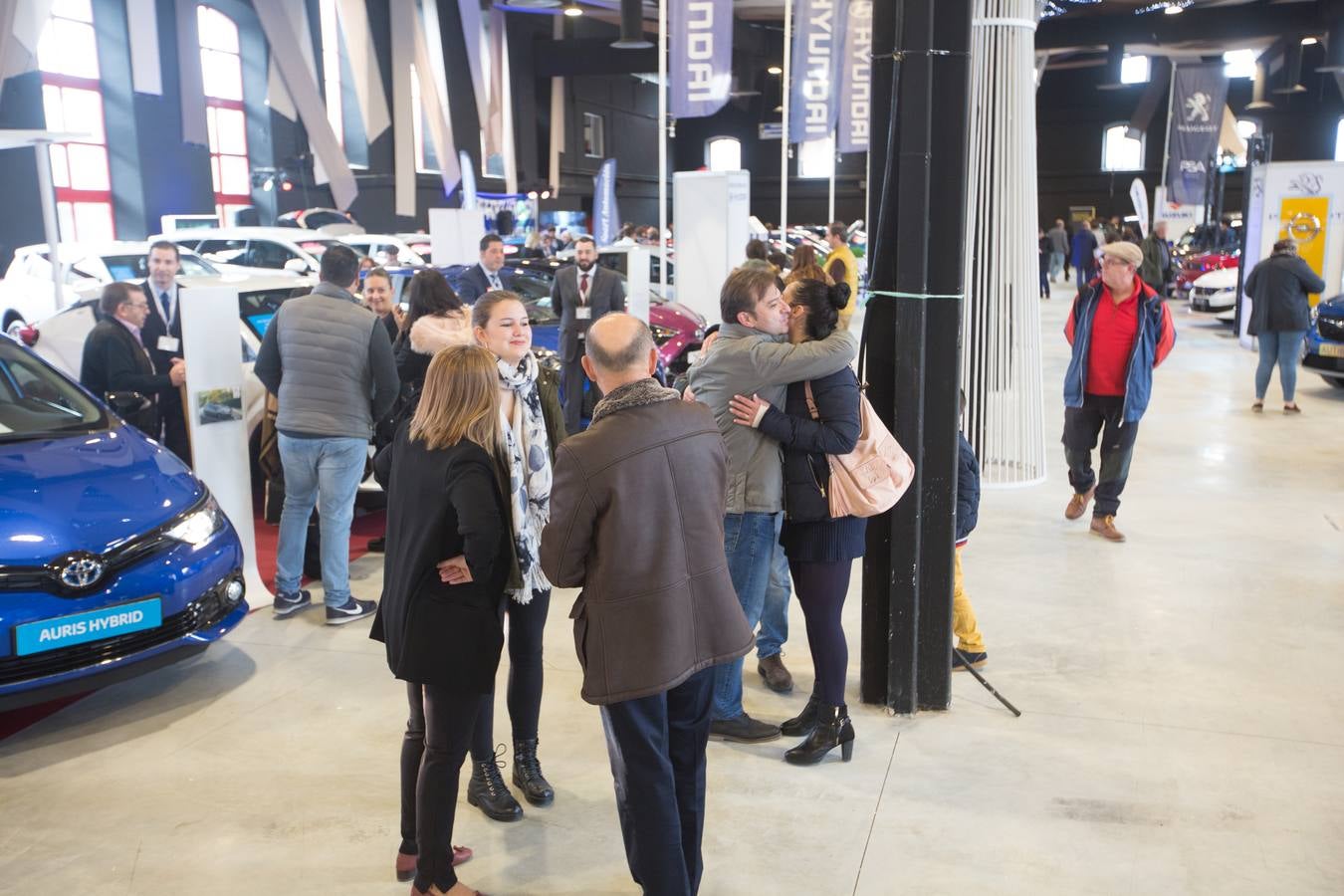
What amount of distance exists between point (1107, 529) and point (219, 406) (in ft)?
16.1

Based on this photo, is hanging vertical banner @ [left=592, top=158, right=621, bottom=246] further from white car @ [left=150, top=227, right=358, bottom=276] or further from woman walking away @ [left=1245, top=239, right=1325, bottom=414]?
woman walking away @ [left=1245, top=239, right=1325, bottom=414]

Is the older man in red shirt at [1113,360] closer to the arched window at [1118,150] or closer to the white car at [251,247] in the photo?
the white car at [251,247]

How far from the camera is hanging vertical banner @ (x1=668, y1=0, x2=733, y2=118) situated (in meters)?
11.9

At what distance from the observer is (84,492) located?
4.24 meters

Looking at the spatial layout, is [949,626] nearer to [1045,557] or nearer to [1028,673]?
[1028,673]

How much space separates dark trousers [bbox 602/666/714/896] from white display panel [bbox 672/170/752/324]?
10.1 metres

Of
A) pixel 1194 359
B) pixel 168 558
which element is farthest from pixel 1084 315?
→ pixel 1194 359

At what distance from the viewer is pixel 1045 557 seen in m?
6.36

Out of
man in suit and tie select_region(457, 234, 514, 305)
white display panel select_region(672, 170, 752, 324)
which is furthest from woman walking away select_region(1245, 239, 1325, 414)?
man in suit and tie select_region(457, 234, 514, 305)

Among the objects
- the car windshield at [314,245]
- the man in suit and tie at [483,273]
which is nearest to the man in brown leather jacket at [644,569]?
the man in suit and tie at [483,273]

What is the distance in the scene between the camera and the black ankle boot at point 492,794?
354 cm

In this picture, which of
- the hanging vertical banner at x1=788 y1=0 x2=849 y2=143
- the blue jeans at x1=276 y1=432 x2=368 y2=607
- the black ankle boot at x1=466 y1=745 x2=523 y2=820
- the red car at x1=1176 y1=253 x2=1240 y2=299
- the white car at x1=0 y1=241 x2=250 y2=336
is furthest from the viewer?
the red car at x1=1176 y1=253 x2=1240 y2=299

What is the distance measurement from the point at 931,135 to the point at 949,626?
1.77 meters

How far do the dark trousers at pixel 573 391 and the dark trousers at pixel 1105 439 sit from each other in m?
3.23
